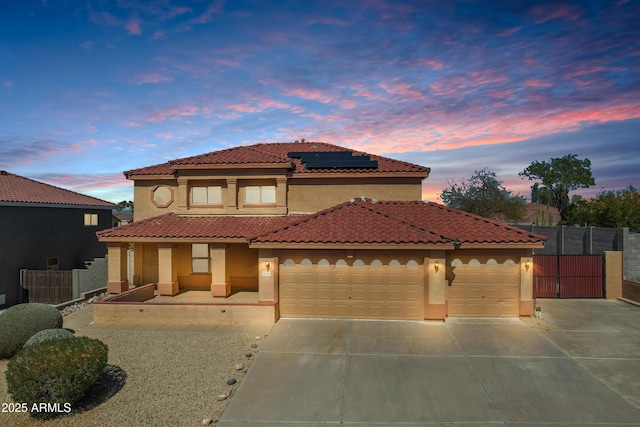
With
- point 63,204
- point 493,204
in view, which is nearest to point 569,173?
point 493,204

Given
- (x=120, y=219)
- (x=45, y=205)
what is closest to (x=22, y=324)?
(x=45, y=205)

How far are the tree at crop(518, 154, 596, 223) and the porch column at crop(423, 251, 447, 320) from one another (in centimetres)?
5916

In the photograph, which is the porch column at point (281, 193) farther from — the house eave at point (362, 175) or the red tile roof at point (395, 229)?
the red tile roof at point (395, 229)

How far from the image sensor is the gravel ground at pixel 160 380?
325 inches

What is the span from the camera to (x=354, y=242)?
14391mm

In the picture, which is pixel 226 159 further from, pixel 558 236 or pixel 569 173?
pixel 569 173

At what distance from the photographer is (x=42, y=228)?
79.2 ft

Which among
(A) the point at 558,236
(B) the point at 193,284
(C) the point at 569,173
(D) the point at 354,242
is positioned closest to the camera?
(D) the point at 354,242

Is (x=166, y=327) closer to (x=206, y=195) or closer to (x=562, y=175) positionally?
(x=206, y=195)

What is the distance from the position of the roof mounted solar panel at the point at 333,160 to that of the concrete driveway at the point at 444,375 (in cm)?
899

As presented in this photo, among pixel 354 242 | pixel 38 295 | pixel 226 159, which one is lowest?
pixel 38 295

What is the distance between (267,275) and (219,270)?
4255mm

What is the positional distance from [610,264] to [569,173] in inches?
2196

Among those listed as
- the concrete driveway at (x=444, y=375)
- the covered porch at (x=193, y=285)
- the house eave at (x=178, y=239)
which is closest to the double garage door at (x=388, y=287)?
the concrete driveway at (x=444, y=375)
